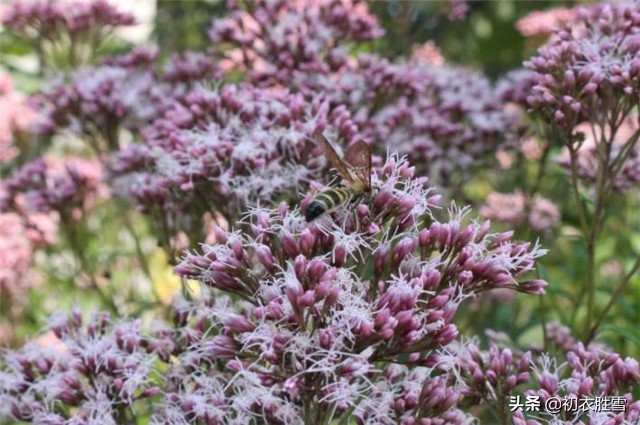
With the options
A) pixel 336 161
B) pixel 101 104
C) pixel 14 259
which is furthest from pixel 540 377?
pixel 14 259

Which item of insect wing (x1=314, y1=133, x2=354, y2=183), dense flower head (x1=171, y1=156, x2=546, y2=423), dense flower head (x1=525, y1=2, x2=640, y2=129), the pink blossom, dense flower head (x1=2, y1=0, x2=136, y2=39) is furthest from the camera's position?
the pink blossom

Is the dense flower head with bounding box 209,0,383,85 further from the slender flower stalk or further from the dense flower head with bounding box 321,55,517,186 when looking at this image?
the slender flower stalk

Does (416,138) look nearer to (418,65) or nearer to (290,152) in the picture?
(418,65)

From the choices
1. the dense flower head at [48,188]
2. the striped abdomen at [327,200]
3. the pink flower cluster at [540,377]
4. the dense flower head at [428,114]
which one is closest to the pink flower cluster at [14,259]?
the dense flower head at [48,188]

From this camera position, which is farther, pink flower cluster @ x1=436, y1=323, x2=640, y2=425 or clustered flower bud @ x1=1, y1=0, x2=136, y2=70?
clustered flower bud @ x1=1, y1=0, x2=136, y2=70

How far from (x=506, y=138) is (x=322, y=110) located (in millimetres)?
1367

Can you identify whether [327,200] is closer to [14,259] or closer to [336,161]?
[336,161]

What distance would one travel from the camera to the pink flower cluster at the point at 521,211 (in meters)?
4.18

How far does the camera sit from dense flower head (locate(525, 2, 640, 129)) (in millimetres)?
2805

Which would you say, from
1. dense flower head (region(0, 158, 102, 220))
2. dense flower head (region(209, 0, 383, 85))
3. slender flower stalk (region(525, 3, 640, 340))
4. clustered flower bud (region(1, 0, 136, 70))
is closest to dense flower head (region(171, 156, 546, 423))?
slender flower stalk (region(525, 3, 640, 340))

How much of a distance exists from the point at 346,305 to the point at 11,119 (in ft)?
12.9

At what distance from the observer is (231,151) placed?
289cm

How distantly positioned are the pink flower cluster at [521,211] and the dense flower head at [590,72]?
116 cm

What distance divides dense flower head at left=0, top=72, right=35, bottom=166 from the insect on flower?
3452mm
